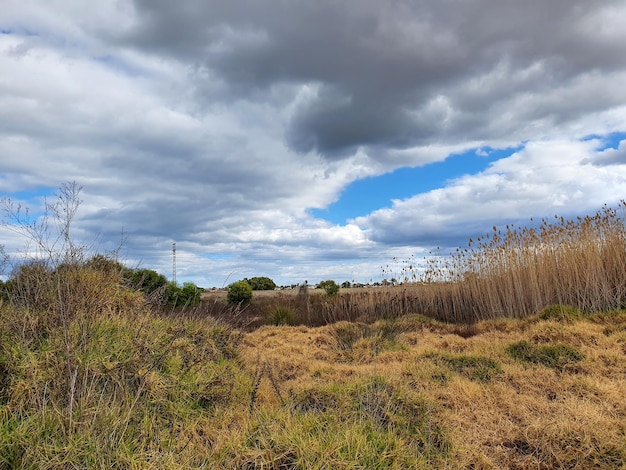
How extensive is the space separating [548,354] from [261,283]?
17715mm

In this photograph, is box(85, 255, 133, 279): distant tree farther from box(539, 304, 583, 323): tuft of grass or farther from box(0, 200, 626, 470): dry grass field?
box(539, 304, 583, 323): tuft of grass

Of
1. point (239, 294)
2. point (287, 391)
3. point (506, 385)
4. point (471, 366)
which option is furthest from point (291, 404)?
point (239, 294)

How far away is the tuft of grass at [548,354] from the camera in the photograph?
555 cm

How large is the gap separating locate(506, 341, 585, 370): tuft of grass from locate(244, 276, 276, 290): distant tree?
16950mm

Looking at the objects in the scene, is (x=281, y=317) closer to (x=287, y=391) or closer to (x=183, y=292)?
(x=183, y=292)

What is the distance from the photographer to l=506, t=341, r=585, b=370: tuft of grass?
5.55 meters

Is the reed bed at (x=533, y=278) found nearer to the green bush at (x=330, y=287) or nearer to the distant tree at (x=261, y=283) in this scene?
the green bush at (x=330, y=287)

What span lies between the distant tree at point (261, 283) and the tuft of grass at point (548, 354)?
55.6 feet

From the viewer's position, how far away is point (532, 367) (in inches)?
213

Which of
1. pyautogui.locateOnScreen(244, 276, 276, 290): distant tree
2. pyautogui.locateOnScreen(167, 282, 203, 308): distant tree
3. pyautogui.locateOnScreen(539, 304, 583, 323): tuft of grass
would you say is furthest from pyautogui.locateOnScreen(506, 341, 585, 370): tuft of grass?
pyautogui.locateOnScreen(244, 276, 276, 290): distant tree

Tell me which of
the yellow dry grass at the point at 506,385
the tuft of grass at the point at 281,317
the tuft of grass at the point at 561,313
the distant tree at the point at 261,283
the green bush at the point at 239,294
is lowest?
the yellow dry grass at the point at 506,385

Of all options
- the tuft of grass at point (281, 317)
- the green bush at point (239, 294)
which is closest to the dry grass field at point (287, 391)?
the tuft of grass at point (281, 317)

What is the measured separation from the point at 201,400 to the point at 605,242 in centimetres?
789

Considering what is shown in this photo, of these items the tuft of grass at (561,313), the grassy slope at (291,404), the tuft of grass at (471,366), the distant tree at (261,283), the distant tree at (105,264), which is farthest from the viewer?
the distant tree at (261,283)
